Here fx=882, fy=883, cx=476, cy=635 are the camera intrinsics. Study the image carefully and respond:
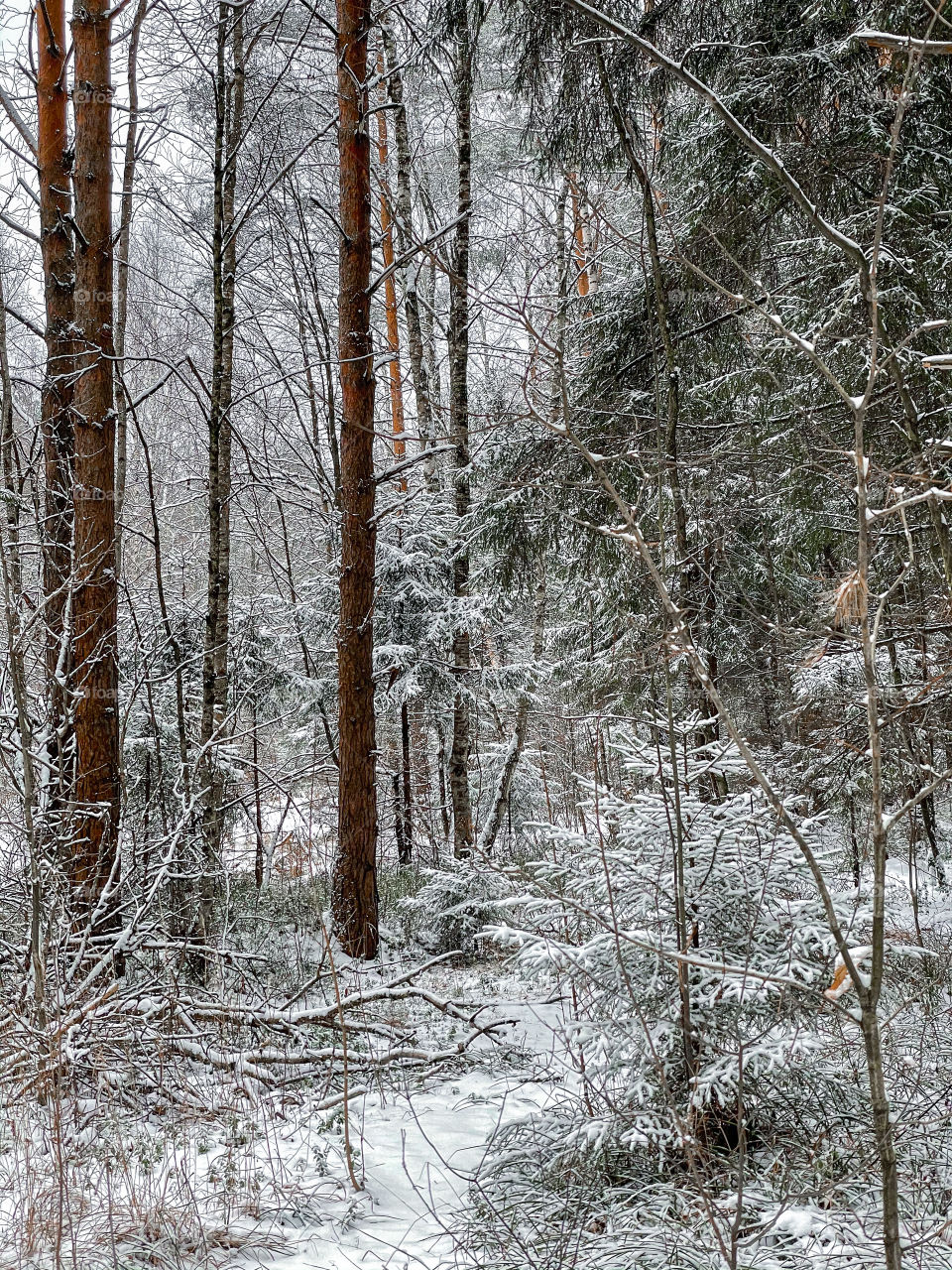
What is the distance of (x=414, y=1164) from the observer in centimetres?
324

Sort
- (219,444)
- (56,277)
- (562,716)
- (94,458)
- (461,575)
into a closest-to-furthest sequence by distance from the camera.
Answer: (94,458), (56,277), (562,716), (219,444), (461,575)

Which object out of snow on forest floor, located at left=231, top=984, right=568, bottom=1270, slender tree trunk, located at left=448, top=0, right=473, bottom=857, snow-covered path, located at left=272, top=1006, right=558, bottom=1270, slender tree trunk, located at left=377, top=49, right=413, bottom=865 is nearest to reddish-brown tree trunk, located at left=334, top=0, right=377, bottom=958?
slender tree trunk, located at left=448, top=0, right=473, bottom=857

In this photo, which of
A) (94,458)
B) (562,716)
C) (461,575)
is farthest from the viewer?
(461,575)

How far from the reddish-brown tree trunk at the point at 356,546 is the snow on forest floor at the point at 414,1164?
6.66ft

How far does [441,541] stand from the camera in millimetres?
8258

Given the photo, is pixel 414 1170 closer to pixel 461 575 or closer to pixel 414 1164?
pixel 414 1164

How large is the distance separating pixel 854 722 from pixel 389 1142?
290 centimetres

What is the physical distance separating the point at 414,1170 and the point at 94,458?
3921mm

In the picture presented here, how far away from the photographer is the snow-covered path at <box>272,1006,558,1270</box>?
2.61 meters

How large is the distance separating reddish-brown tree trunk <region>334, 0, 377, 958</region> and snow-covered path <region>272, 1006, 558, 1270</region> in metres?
2.29

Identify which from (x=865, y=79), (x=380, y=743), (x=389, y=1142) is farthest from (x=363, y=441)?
(x=380, y=743)

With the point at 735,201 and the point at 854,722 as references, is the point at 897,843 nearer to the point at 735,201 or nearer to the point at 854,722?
the point at 854,722

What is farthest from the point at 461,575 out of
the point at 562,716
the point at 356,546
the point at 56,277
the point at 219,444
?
the point at 56,277

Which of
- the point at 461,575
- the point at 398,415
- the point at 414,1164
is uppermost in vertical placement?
the point at 398,415
